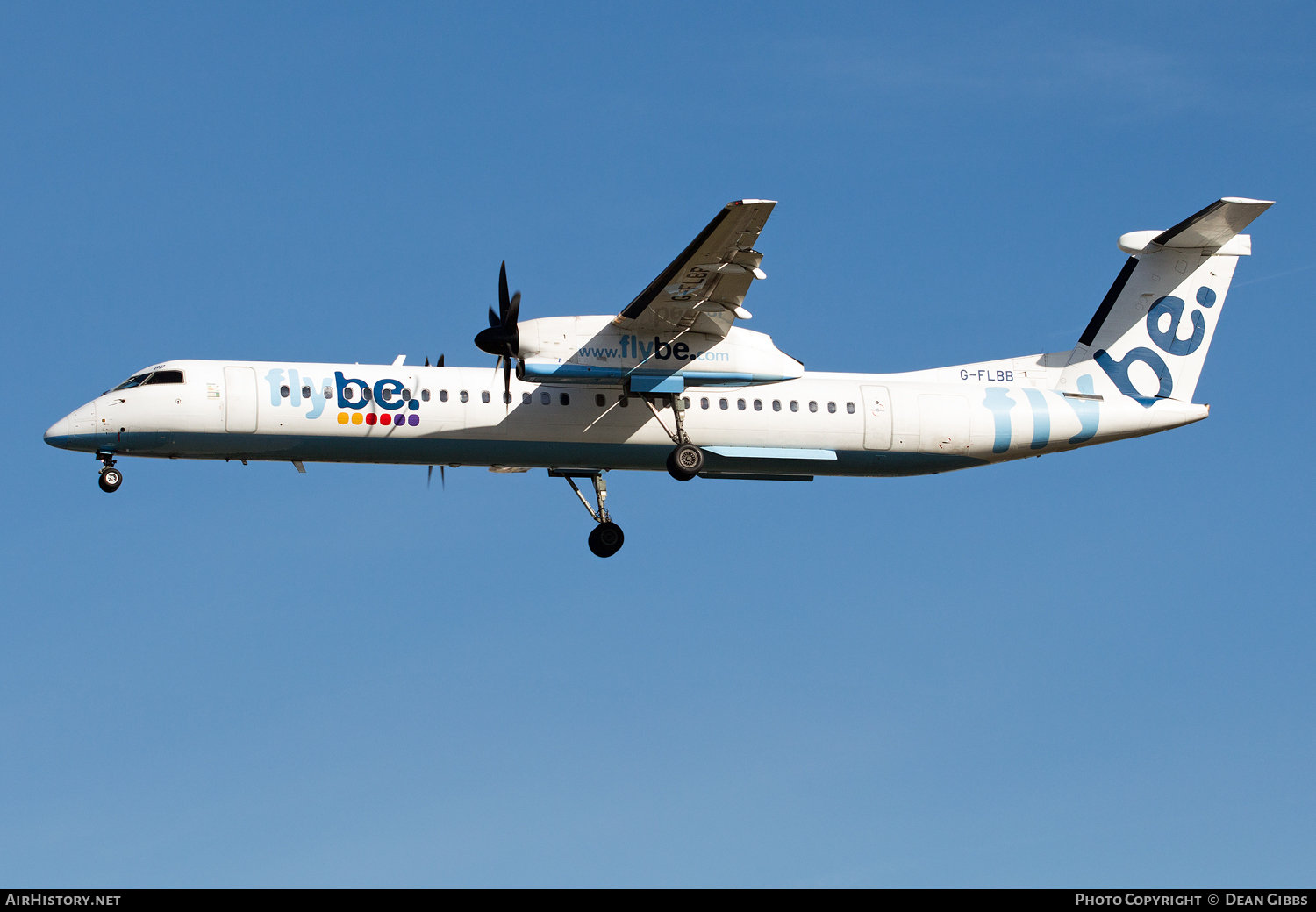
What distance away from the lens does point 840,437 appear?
24.1 m

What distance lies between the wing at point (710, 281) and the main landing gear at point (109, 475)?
797 cm

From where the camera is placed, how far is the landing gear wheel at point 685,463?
23.1m

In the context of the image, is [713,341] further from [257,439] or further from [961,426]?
[257,439]

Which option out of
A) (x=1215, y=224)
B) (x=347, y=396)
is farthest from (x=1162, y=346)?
(x=347, y=396)

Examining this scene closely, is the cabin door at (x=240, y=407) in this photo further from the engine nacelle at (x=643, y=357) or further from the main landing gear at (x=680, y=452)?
the main landing gear at (x=680, y=452)

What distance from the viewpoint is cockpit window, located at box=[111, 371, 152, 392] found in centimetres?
2255

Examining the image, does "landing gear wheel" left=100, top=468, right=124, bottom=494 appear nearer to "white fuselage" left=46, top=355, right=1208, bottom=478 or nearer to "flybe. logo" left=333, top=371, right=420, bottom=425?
"white fuselage" left=46, top=355, right=1208, bottom=478

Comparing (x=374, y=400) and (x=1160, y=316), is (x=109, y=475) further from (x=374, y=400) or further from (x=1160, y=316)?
(x=1160, y=316)

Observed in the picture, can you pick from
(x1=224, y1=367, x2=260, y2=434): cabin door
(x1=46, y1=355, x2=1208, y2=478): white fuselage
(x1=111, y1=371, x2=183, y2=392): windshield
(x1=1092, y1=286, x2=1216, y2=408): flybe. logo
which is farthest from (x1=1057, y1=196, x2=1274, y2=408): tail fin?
(x1=111, y1=371, x2=183, y2=392): windshield

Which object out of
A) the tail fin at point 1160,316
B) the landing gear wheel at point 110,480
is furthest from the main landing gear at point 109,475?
the tail fin at point 1160,316

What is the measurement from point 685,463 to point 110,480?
347 inches

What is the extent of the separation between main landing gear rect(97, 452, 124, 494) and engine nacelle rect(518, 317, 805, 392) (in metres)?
6.33
